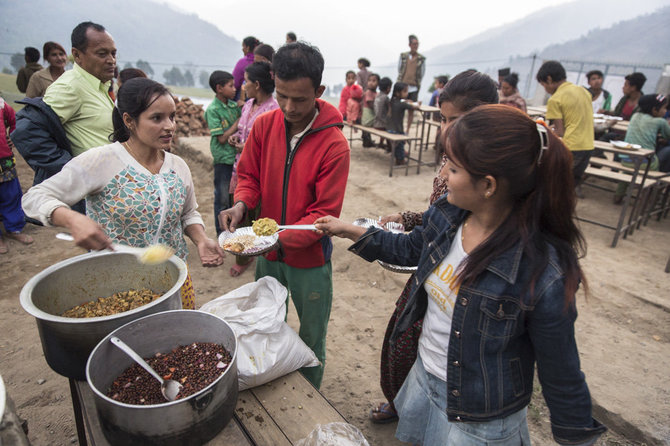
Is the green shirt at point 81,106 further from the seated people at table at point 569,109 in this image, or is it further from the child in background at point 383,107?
the child in background at point 383,107

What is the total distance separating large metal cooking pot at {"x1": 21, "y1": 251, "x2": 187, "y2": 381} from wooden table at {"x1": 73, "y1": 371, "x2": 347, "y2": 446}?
208 mm

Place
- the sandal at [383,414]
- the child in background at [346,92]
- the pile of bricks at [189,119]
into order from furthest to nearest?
the child in background at [346,92]
the pile of bricks at [189,119]
the sandal at [383,414]

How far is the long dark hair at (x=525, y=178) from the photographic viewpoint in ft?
3.59

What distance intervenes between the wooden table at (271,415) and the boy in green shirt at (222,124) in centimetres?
311

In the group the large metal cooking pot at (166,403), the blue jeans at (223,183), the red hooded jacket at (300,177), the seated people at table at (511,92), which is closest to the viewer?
the large metal cooking pot at (166,403)

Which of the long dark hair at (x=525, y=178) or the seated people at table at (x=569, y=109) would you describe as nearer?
the long dark hair at (x=525, y=178)

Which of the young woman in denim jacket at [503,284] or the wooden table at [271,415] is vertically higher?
the young woman in denim jacket at [503,284]

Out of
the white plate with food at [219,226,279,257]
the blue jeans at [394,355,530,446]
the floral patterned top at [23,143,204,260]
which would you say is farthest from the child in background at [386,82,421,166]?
the blue jeans at [394,355,530,446]

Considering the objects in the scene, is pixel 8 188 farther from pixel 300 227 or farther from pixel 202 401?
pixel 202 401

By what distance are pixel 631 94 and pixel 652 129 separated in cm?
258

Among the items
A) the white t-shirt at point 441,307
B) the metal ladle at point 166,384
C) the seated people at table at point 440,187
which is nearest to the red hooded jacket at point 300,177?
the seated people at table at point 440,187

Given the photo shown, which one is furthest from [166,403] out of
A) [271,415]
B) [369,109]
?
[369,109]

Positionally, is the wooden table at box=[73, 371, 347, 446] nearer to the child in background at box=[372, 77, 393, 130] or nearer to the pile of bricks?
the child in background at box=[372, 77, 393, 130]

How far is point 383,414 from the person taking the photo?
8.25 feet
